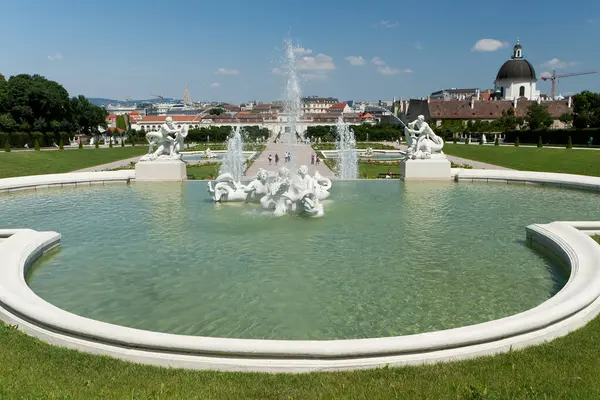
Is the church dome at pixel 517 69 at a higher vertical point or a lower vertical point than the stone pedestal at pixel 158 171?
higher

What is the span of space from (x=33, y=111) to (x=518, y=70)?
11617cm

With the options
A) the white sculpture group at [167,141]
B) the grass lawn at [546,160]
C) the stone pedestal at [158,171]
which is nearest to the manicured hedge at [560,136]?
the grass lawn at [546,160]

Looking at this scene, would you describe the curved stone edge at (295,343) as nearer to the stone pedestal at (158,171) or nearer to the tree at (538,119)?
the stone pedestal at (158,171)

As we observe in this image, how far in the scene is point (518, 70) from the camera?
129m

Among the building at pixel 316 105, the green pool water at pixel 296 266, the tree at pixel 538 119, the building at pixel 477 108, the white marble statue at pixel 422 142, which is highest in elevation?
the building at pixel 316 105

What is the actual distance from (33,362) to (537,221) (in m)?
13.2

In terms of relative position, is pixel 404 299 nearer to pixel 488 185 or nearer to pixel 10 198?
pixel 488 185

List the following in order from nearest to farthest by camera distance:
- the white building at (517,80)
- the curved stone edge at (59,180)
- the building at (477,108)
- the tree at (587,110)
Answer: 1. the curved stone edge at (59,180)
2. the tree at (587,110)
3. the building at (477,108)
4. the white building at (517,80)

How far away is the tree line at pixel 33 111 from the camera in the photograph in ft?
206

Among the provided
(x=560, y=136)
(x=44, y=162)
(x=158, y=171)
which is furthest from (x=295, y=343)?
(x=560, y=136)

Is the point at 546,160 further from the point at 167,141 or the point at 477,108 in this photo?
the point at 477,108

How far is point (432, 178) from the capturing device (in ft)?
79.5

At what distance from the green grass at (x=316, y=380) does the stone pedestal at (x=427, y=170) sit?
1883 cm

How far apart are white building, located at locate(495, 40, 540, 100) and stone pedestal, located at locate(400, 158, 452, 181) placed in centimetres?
11661
